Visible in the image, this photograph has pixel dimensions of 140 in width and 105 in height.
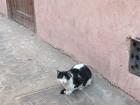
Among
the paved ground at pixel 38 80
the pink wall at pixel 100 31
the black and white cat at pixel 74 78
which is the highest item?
the pink wall at pixel 100 31

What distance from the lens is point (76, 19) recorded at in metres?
4.49

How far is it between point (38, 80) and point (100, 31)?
112 centimetres

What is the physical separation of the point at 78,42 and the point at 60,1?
0.80m

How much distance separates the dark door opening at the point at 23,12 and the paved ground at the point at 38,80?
0.60 m

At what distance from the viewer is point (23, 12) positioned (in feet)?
21.2

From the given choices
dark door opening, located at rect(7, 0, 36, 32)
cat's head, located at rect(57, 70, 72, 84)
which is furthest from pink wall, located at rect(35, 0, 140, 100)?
dark door opening, located at rect(7, 0, 36, 32)

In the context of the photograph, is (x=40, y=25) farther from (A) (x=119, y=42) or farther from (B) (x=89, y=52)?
(A) (x=119, y=42)

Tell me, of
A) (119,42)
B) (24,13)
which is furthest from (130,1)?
(24,13)

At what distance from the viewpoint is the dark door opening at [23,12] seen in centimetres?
605

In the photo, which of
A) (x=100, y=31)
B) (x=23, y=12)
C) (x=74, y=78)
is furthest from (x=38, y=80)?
(x=23, y=12)

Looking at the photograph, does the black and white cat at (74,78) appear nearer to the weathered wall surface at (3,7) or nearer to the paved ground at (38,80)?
the paved ground at (38,80)

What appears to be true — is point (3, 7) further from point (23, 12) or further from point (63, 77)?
point (63, 77)

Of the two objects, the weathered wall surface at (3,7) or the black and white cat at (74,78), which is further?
the weathered wall surface at (3,7)

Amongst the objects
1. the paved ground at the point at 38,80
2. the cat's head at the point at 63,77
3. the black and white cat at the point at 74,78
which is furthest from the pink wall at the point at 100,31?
the cat's head at the point at 63,77
